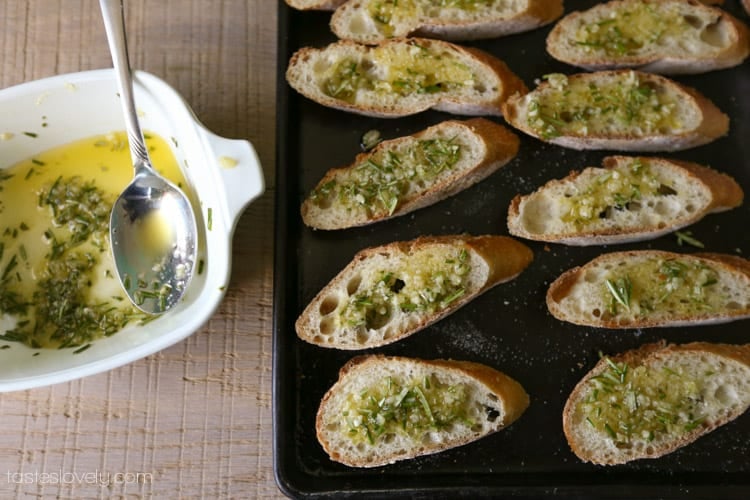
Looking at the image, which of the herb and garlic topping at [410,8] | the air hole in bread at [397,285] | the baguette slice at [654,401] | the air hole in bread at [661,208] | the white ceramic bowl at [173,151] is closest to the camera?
the white ceramic bowl at [173,151]

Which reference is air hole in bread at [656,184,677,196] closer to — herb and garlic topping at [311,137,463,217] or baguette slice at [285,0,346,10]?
herb and garlic topping at [311,137,463,217]

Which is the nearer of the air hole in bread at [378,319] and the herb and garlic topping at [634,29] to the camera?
the air hole in bread at [378,319]

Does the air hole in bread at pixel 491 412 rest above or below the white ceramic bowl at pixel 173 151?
below

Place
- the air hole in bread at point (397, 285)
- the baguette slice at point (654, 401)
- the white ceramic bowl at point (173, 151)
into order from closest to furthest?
the white ceramic bowl at point (173, 151) < the baguette slice at point (654, 401) < the air hole in bread at point (397, 285)

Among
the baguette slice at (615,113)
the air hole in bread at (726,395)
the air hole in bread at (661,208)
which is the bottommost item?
the air hole in bread at (726,395)

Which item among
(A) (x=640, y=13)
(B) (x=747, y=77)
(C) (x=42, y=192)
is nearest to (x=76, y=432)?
(C) (x=42, y=192)

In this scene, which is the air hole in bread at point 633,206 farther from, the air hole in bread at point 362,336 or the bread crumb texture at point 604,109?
the air hole in bread at point 362,336

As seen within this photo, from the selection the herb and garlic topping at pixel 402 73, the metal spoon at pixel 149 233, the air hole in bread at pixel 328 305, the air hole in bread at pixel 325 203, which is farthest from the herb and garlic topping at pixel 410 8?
the air hole in bread at pixel 328 305
